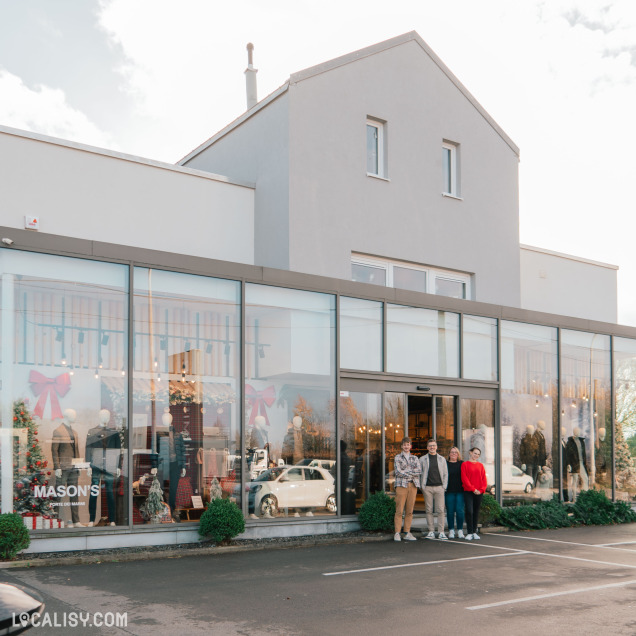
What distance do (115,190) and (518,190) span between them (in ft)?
35.0

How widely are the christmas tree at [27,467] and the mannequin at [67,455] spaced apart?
0.59 ft

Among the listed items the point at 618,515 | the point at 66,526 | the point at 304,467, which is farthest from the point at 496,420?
the point at 66,526

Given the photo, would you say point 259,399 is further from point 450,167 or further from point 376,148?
point 450,167

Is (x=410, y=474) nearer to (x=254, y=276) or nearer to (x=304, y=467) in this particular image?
(x=304, y=467)

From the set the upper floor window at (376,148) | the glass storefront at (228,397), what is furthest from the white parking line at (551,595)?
the upper floor window at (376,148)

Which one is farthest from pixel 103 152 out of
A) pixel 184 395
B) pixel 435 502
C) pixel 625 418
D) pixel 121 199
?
pixel 625 418

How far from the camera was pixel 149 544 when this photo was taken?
12.1 metres

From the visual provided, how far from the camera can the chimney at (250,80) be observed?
22.0 m

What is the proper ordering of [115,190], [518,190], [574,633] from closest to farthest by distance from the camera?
[574,633] < [115,190] < [518,190]

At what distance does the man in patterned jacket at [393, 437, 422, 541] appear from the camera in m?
13.9

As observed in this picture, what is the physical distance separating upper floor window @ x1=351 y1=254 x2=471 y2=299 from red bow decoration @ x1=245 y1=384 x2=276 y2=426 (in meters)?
4.00

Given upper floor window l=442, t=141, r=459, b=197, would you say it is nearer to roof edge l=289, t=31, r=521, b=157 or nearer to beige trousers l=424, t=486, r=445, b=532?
roof edge l=289, t=31, r=521, b=157

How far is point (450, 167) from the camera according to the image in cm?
1953

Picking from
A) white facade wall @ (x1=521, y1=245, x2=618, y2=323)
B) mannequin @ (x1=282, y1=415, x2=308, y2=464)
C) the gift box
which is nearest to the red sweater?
mannequin @ (x1=282, y1=415, x2=308, y2=464)
